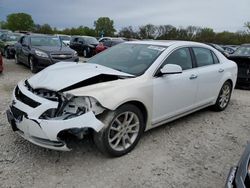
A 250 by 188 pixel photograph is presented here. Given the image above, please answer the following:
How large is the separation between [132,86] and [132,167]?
1.04m

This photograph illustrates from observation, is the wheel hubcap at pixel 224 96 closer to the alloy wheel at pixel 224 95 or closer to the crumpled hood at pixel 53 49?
the alloy wheel at pixel 224 95

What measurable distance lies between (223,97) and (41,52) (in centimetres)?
687

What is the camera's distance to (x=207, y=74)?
16.3 ft

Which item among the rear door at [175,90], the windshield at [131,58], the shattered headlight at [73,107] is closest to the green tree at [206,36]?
the rear door at [175,90]

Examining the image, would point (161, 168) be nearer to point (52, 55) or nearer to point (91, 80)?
point (91, 80)

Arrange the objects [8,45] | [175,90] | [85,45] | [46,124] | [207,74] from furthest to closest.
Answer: [85,45], [8,45], [207,74], [175,90], [46,124]

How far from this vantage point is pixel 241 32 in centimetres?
3562

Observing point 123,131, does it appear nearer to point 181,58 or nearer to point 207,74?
point 181,58

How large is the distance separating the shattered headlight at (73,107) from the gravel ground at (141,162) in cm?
68

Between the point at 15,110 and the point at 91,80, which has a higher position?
the point at 91,80

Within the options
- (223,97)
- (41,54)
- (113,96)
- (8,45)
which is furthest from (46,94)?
(8,45)

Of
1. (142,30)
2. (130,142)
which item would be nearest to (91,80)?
(130,142)

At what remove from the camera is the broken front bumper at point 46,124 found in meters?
3.05

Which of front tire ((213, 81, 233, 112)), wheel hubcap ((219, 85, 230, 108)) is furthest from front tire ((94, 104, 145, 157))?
wheel hubcap ((219, 85, 230, 108))
